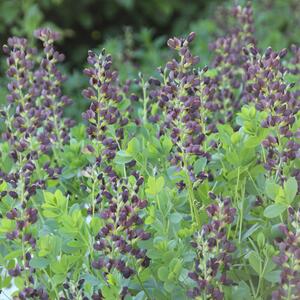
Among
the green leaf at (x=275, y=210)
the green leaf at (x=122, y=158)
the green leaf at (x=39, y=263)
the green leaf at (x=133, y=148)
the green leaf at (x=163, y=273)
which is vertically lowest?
the green leaf at (x=163, y=273)

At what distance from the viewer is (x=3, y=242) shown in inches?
108

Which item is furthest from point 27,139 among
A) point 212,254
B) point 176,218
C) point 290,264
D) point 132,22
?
point 132,22

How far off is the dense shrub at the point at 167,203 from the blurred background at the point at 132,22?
3110mm

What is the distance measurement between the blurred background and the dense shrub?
10.2 feet

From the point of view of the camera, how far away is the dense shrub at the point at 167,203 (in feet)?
7.37

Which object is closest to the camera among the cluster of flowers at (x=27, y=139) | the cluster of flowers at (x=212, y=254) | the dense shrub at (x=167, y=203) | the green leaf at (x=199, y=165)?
the cluster of flowers at (x=212, y=254)

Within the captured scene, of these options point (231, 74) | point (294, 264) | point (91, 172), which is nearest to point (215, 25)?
point (231, 74)

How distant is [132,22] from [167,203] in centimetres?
588

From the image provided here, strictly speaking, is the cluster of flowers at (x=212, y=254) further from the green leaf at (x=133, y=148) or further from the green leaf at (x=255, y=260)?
the green leaf at (x=133, y=148)

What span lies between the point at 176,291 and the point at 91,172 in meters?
0.44

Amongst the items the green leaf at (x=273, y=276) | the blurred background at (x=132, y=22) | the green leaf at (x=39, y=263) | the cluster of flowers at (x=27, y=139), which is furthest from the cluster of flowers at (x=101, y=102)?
the blurred background at (x=132, y=22)

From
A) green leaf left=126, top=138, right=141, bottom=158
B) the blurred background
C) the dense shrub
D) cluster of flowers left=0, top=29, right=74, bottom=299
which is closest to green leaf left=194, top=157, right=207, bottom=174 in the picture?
the dense shrub

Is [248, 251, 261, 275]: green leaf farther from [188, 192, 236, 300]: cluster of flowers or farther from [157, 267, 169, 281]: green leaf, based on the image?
[157, 267, 169, 281]: green leaf

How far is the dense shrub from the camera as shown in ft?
7.37
